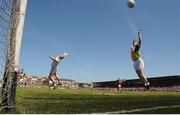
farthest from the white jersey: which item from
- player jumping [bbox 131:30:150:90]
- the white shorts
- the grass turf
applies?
the grass turf

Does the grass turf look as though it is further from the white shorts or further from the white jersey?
the white jersey

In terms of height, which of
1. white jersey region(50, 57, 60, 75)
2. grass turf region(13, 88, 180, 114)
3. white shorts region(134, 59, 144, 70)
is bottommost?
grass turf region(13, 88, 180, 114)

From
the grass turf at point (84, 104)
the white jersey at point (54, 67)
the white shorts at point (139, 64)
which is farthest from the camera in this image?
the white jersey at point (54, 67)

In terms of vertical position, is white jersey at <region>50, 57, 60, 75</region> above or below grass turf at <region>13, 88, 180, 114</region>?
above

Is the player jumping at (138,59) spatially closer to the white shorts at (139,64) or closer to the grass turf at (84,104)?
the white shorts at (139,64)

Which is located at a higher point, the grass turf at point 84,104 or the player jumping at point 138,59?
the player jumping at point 138,59

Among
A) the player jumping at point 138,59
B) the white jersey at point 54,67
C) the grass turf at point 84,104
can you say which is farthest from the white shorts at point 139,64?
the white jersey at point 54,67

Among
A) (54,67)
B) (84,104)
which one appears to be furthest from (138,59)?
(54,67)

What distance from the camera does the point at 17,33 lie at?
5.97 meters

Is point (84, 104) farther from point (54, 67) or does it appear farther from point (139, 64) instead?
point (54, 67)

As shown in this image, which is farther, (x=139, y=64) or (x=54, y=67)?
(x=54, y=67)

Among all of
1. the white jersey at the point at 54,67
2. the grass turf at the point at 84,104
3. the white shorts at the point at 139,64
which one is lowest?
the grass turf at the point at 84,104

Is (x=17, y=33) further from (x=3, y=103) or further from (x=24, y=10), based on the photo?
(x=3, y=103)

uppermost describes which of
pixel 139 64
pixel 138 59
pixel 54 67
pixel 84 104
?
pixel 54 67
